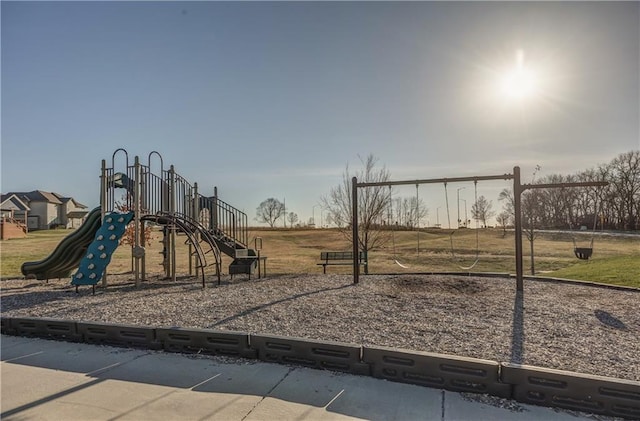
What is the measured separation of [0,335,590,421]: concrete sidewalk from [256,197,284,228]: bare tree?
58.0m

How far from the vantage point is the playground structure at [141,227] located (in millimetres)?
8312

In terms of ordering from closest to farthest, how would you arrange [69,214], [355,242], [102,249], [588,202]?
[102,249]
[355,242]
[588,202]
[69,214]

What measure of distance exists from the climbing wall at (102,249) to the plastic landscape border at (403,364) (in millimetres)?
3251

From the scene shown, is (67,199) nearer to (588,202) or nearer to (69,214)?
(69,214)

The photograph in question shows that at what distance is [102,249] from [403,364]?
746 cm

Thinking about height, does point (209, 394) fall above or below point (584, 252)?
below

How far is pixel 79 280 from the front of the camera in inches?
307

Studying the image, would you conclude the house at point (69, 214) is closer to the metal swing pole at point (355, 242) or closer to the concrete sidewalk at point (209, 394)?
the metal swing pole at point (355, 242)

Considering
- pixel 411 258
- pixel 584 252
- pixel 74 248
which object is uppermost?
pixel 74 248

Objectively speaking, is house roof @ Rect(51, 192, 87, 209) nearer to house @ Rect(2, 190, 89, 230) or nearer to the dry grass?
house @ Rect(2, 190, 89, 230)

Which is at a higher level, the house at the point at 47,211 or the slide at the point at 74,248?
the house at the point at 47,211

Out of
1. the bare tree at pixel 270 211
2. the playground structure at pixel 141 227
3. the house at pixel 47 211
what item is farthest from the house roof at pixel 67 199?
the playground structure at pixel 141 227

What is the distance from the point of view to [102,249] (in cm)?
816

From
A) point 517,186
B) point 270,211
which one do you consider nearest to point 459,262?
point 517,186
